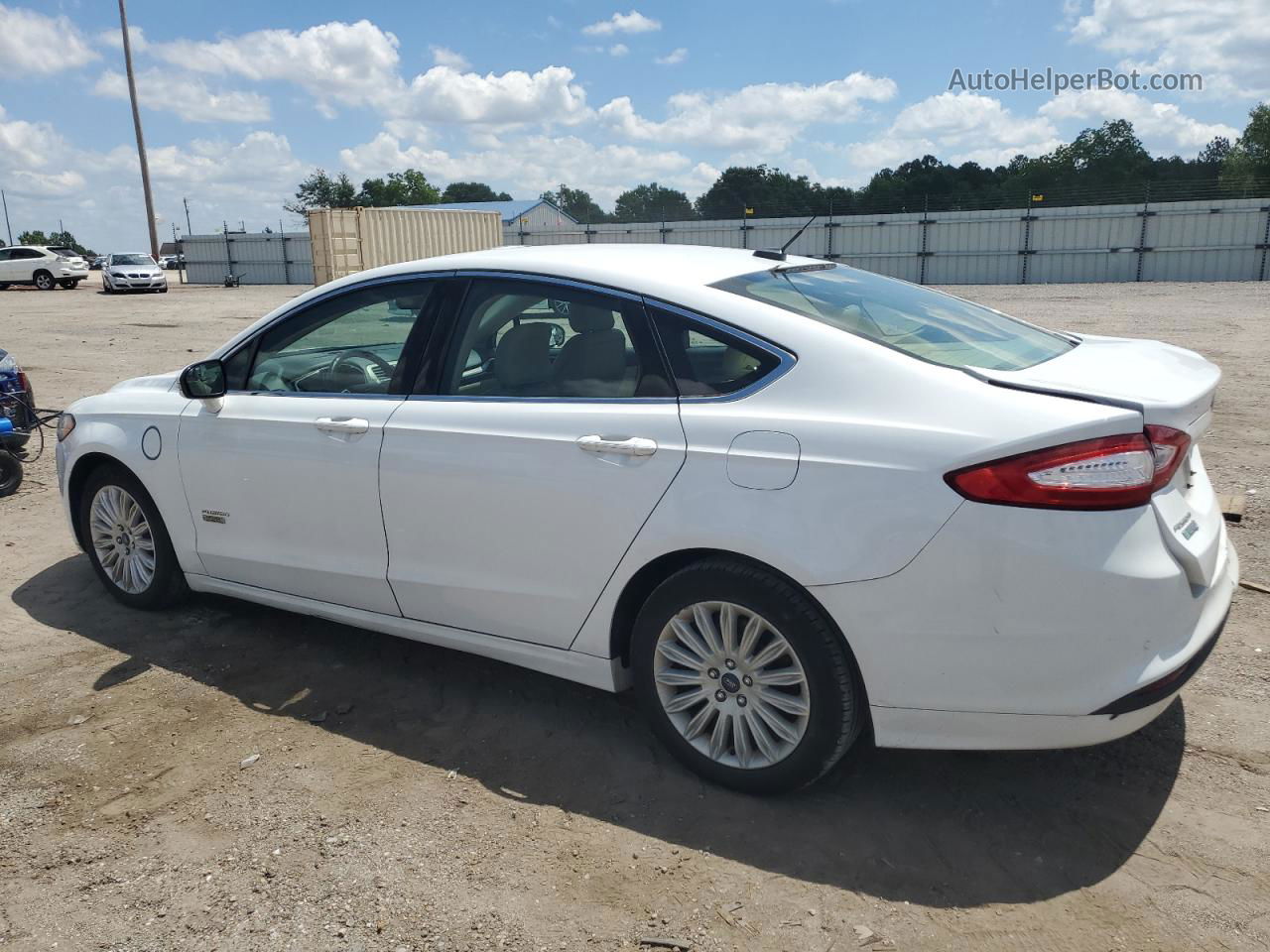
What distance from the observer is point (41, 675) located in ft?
13.9

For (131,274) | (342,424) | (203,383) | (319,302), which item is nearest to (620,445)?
(342,424)

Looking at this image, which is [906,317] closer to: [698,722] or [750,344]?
[750,344]

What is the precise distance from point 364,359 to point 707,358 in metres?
1.60

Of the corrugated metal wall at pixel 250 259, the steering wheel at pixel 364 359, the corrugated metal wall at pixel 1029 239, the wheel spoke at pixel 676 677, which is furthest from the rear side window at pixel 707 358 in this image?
the corrugated metal wall at pixel 250 259

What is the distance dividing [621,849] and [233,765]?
1440mm

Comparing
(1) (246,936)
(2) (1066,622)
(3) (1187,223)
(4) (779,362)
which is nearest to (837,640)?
(2) (1066,622)

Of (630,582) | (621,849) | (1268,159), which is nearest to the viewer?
(621,849)

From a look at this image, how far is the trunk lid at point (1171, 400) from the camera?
266cm

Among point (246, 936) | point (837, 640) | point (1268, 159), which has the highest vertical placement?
point (1268, 159)

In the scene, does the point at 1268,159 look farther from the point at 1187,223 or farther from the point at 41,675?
the point at 41,675

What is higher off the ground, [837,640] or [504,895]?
[837,640]

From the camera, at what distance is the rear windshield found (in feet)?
10.2

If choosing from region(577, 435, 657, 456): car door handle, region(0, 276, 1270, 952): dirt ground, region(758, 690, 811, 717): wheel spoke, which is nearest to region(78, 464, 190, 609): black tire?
region(0, 276, 1270, 952): dirt ground

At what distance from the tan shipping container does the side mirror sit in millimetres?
16721
